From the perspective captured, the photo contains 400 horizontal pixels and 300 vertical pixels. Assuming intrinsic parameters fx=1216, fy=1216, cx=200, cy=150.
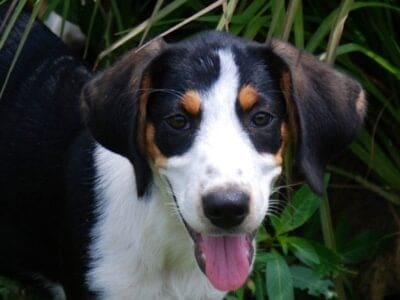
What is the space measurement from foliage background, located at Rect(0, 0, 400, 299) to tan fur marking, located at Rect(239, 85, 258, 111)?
579 millimetres

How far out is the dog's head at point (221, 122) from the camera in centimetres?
344

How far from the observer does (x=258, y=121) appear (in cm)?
357

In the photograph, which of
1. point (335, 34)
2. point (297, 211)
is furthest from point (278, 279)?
point (335, 34)

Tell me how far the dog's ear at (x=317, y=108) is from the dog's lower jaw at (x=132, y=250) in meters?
0.49

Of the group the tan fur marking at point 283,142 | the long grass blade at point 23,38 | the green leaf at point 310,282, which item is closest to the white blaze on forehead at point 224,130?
the tan fur marking at point 283,142

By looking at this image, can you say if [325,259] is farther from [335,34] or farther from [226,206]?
[226,206]

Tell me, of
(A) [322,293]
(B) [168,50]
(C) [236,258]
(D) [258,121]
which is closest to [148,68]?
(B) [168,50]

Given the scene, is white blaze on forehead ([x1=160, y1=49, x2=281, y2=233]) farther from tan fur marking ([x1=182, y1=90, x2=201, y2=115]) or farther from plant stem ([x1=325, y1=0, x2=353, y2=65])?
plant stem ([x1=325, y1=0, x2=353, y2=65])

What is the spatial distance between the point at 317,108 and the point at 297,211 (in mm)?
833

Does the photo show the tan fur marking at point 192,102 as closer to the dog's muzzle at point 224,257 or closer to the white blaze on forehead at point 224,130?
the white blaze on forehead at point 224,130

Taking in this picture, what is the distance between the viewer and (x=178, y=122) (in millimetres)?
3570

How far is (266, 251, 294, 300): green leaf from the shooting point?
4.25 meters

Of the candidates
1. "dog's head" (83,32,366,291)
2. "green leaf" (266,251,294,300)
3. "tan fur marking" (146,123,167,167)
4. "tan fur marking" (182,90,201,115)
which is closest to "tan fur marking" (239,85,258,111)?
"dog's head" (83,32,366,291)

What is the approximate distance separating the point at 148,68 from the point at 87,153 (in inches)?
21.6
